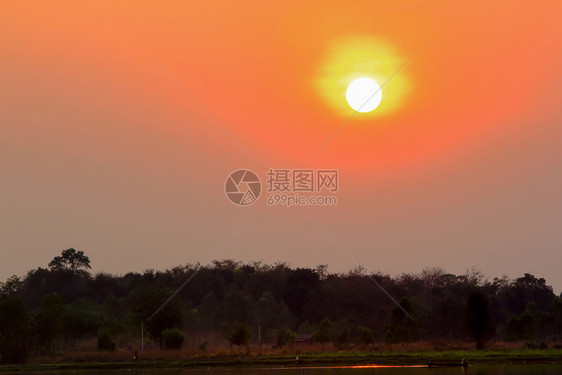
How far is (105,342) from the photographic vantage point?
3986 inches

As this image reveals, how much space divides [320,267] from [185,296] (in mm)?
34922

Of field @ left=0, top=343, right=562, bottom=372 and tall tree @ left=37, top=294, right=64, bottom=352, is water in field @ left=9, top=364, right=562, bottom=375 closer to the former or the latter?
field @ left=0, top=343, right=562, bottom=372

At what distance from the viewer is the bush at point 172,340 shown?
100 meters

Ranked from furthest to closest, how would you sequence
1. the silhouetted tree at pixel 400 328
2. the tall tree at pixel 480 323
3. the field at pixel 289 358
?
the silhouetted tree at pixel 400 328 → the tall tree at pixel 480 323 → the field at pixel 289 358

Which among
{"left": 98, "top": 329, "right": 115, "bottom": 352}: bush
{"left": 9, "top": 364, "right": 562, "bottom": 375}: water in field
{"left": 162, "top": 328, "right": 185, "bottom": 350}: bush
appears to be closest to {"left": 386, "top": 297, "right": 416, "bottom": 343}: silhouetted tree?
{"left": 9, "top": 364, "right": 562, "bottom": 375}: water in field

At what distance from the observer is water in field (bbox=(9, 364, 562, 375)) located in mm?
66194

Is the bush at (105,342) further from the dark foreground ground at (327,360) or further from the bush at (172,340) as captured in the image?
the dark foreground ground at (327,360)

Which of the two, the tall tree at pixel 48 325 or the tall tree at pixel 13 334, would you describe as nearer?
the tall tree at pixel 13 334

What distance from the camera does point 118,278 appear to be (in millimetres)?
176500

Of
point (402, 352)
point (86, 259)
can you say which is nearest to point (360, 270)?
point (86, 259)

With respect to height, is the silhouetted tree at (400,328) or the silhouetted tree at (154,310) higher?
the silhouetted tree at (154,310)

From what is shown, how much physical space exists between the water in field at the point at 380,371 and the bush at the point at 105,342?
1739 centimetres

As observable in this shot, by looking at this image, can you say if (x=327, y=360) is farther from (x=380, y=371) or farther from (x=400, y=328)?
(x=380, y=371)

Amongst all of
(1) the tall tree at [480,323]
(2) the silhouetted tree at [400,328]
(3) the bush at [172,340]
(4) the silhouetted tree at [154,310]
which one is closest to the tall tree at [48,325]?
(4) the silhouetted tree at [154,310]
